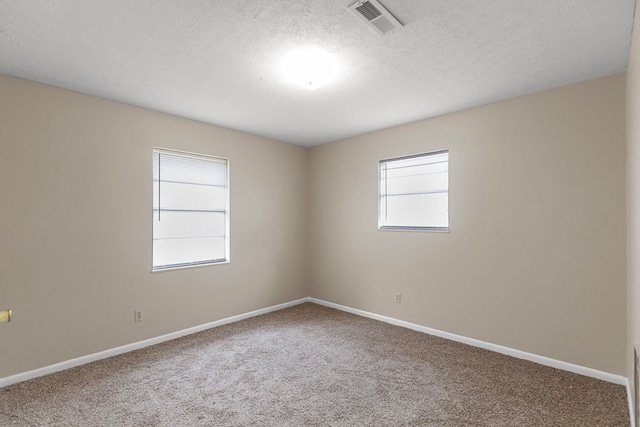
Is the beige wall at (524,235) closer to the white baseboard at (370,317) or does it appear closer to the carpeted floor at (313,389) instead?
the white baseboard at (370,317)

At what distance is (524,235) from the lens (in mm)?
3084

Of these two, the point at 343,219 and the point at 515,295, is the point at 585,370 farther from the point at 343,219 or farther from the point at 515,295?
the point at 343,219

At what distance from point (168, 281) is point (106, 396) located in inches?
53.2

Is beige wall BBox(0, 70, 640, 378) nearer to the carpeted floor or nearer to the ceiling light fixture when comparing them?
the carpeted floor

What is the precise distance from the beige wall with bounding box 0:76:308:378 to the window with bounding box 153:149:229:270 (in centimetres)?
13

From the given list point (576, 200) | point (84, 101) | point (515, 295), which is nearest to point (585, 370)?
point (515, 295)

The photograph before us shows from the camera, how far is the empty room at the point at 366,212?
2107 millimetres

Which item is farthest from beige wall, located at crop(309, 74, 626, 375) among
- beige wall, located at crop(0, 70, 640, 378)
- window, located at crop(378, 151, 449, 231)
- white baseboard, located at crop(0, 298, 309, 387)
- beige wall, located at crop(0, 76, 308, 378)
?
beige wall, located at crop(0, 76, 308, 378)

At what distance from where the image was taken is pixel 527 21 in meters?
1.94

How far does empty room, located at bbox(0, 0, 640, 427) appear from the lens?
2.11m

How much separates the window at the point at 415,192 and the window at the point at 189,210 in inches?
84.5

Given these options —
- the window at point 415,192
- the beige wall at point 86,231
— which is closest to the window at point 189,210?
the beige wall at point 86,231

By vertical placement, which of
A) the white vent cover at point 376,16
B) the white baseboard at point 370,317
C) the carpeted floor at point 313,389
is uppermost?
the white vent cover at point 376,16

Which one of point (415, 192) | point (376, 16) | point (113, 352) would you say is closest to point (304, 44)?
point (376, 16)
